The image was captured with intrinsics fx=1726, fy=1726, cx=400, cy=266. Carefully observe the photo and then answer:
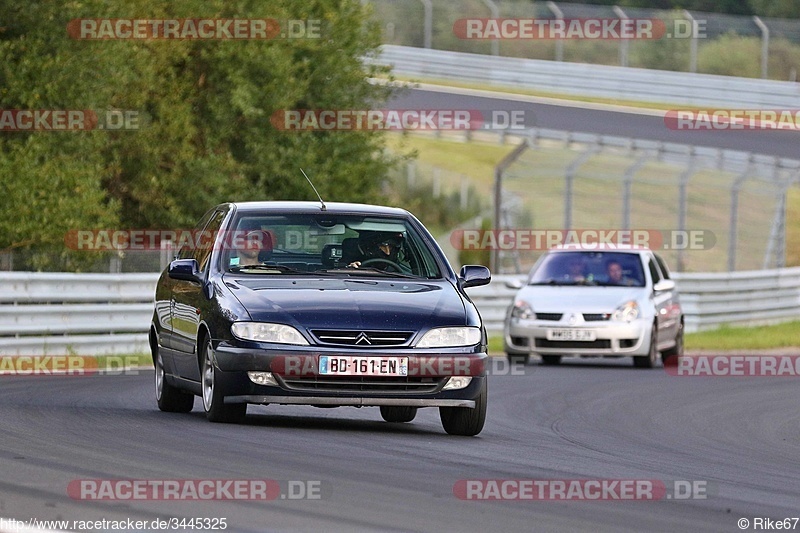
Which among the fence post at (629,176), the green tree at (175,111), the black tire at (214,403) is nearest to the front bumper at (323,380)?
the black tire at (214,403)

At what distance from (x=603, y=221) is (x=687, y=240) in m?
7.63

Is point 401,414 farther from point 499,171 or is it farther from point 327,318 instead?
point 499,171

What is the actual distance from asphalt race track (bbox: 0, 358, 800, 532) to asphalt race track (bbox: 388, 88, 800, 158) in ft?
72.6

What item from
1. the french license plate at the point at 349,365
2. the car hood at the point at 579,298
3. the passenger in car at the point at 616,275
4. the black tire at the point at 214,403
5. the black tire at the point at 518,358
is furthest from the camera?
the passenger in car at the point at 616,275

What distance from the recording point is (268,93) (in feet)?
82.3

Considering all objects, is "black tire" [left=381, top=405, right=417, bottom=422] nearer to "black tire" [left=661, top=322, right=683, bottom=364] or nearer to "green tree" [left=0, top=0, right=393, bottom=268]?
"green tree" [left=0, top=0, right=393, bottom=268]

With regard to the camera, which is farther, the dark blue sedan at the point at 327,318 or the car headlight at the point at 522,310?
the car headlight at the point at 522,310

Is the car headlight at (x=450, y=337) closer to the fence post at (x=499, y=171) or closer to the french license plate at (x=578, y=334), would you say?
the french license plate at (x=578, y=334)

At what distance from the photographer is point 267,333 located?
10.4 metres

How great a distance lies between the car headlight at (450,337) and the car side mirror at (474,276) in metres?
0.83

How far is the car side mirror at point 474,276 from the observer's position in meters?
11.5

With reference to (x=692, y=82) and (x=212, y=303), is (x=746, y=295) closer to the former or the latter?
(x=692, y=82)

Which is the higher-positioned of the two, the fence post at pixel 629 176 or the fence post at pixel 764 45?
the fence post at pixel 764 45

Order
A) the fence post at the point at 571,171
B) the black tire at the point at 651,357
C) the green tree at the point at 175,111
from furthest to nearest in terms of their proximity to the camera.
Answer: the fence post at the point at 571,171 → the black tire at the point at 651,357 → the green tree at the point at 175,111
